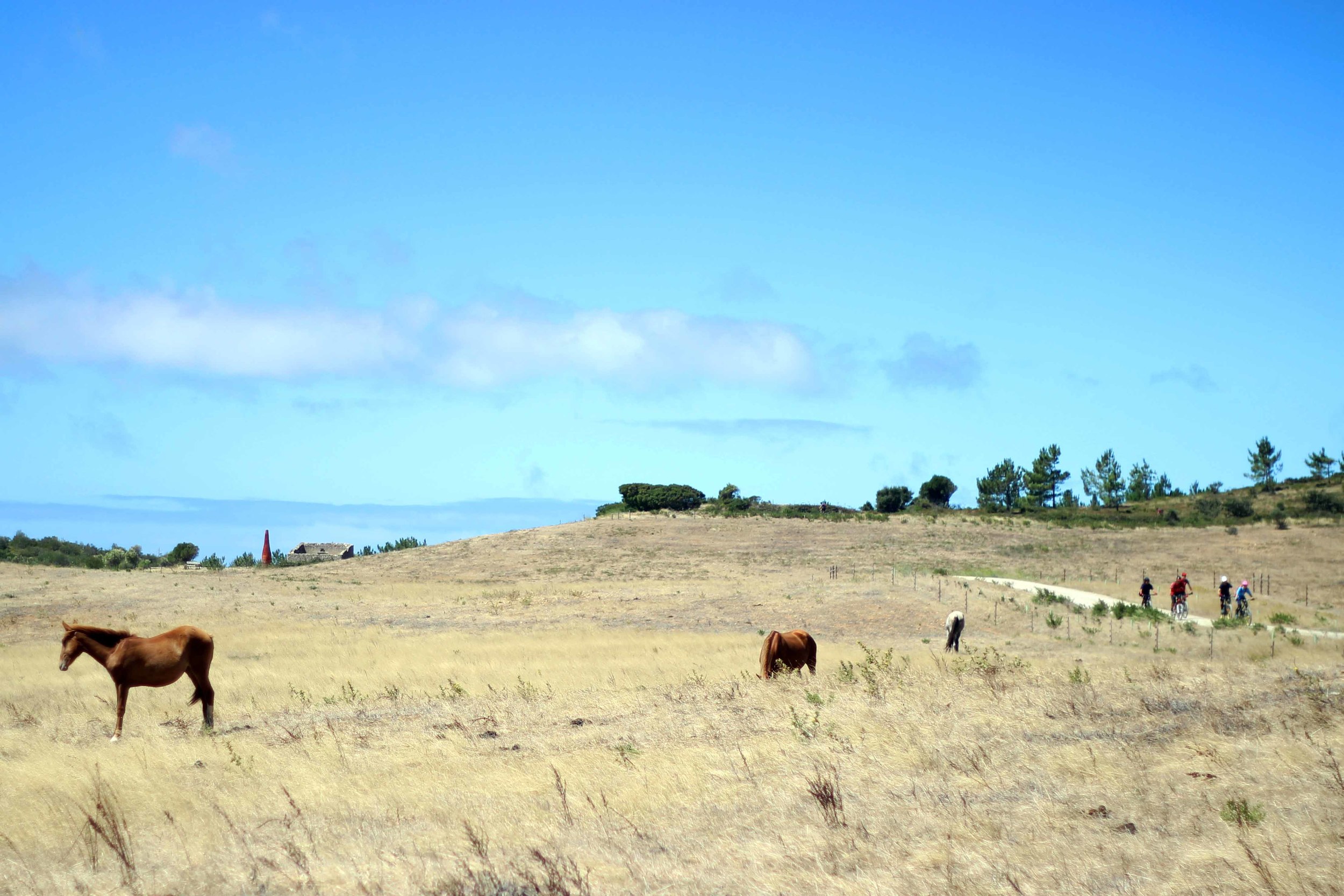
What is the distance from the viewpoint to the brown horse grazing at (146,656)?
→ 52.6 ft

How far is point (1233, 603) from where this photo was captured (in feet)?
143

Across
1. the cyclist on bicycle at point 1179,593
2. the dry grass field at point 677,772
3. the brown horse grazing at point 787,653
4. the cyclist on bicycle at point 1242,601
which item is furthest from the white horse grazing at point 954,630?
the cyclist on bicycle at point 1242,601

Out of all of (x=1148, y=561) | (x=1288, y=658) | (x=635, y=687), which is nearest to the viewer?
(x=635, y=687)

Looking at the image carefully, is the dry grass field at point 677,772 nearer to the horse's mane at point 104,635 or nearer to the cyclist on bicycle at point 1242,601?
the horse's mane at point 104,635

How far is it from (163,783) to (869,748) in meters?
8.23

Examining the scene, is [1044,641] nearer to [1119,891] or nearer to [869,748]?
[869,748]

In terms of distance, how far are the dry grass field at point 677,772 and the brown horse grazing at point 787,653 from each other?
101cm

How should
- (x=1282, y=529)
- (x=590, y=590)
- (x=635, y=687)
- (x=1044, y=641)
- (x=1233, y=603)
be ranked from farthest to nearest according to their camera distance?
1. (x=1282, y=529)
2. (x=590, y=590)
3. (x=1233, y=603)
4. (x=1044, y=641)
5. (x=635, y=687)

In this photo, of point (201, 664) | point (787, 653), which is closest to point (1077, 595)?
point (787, 653)

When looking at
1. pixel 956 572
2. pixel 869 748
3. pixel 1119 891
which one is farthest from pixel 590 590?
pixel 1119 891

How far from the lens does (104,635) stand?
53.5ft

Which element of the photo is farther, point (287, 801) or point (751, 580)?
point (751, 580)

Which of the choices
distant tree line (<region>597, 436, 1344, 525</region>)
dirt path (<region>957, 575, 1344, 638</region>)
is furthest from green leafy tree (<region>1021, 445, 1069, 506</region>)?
dirt path (<region>957, 575, 1344, 638</region>)

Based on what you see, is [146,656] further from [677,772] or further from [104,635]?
[677,772]
